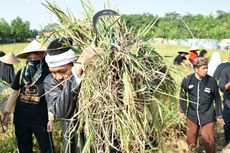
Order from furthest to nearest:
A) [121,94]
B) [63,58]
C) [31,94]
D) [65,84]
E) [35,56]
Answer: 1. [35,56]
2. [31,94]
3. [63,58]
4. [65,84]
5. [121,94]

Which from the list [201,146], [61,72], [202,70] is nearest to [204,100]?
[202,70]

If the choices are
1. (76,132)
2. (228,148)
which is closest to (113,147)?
(76,132)

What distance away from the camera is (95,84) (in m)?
2.41

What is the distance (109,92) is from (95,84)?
10cm

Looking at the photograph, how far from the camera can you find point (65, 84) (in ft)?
8.61

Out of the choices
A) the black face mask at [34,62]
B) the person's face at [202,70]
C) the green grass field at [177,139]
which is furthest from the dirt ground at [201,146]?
the black face mask at [34,62]

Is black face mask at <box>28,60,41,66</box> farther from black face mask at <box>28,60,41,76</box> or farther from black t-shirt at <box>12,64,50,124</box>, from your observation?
black t-shirt at <box>12,64,50,124</box>

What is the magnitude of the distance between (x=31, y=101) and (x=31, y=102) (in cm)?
1

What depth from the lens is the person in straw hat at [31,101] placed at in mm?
4238

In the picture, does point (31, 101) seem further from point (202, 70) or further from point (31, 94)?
point (202, 70)

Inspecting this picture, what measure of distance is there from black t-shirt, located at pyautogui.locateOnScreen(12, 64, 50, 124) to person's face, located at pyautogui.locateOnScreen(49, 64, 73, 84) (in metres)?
1.39

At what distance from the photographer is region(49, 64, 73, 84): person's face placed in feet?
9.33

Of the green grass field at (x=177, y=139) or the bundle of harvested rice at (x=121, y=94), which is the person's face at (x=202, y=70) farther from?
the bundle of harvested rice at (x=121, y=94)

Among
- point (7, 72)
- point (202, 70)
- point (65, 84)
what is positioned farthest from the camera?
point (7, 72)
